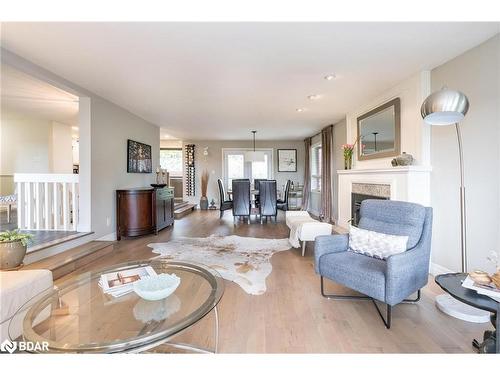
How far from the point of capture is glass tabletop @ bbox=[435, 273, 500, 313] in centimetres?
136

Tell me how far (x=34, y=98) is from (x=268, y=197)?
468cm

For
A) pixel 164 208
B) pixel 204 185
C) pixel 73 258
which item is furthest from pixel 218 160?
pixel 73 258

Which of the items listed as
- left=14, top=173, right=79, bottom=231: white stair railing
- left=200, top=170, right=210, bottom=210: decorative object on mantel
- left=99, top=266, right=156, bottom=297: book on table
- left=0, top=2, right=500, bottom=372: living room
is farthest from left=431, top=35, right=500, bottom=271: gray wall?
left=200, top=170, right=210, bottom=210: decorative object on mantel

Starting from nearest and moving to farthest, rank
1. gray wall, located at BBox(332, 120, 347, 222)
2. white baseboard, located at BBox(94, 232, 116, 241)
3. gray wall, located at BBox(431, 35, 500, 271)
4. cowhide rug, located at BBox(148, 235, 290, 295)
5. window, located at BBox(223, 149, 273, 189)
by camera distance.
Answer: gray wall, located at BBox(431, 35, 500, 271) < cowhide rug, located at BBox(148, 235, 290, 295) < white baseboard, located at BBox(94, 232, 116, 241) < gray wall, located at BBox(332, 120, 347, 222) < window, located at BBox(223, 149, 273, 189)

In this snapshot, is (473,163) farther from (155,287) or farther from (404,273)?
(155,287)

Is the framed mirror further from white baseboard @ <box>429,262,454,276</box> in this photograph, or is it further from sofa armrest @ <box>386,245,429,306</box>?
sofa armrest @ <box>386,245,429,306</box>

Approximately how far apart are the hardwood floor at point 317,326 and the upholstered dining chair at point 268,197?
3.25 m

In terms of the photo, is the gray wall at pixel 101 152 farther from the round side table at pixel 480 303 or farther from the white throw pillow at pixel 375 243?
the round side table at pixel 480 303

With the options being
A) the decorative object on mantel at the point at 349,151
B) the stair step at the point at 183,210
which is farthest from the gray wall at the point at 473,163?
the stair step at the point at 183,210

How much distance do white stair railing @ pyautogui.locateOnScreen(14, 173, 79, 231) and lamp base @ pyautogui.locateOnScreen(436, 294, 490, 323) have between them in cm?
456

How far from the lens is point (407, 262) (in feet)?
6.13

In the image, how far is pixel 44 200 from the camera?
12.3ft

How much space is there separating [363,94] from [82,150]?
14.1 feet

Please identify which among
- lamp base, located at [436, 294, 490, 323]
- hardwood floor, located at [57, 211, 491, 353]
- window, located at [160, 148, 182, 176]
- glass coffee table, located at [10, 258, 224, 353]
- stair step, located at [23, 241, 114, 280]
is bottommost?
hardwood floor, located at [57, 211, 491, 353]
